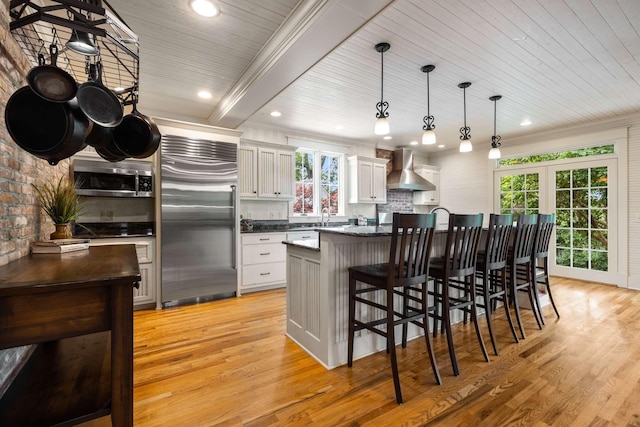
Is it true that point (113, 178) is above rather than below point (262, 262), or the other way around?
above

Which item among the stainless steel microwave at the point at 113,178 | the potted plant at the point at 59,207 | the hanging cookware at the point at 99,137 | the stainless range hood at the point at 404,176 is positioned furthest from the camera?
the stainless range hood at the point at 404,176

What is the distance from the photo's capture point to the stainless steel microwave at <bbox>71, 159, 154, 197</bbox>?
3.25 metres

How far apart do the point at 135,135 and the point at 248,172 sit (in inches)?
112

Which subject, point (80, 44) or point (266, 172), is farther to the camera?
point (266, 172)

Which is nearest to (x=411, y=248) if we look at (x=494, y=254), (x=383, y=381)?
(x=383, y=381)

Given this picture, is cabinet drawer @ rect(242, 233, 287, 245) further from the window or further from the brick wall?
the brick wall

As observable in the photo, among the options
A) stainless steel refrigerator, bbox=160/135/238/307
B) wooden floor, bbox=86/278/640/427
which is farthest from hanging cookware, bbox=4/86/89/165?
stainless steel refrigerator, bbox=160/135/238/307

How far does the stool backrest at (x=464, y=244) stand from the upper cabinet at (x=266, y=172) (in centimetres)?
305

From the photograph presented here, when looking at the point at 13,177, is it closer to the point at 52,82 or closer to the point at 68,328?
the point at 52,82

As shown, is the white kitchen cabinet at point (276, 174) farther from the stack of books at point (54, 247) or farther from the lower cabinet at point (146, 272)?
the stack of books at point (54, 247)

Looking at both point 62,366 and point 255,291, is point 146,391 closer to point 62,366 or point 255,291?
point 62,366

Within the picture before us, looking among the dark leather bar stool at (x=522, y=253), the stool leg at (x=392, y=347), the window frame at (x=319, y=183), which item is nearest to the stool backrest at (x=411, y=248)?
the stool leg at (x=392, y=347)

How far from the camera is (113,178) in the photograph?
345 centimetres

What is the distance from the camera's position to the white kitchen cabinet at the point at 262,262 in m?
4.17
